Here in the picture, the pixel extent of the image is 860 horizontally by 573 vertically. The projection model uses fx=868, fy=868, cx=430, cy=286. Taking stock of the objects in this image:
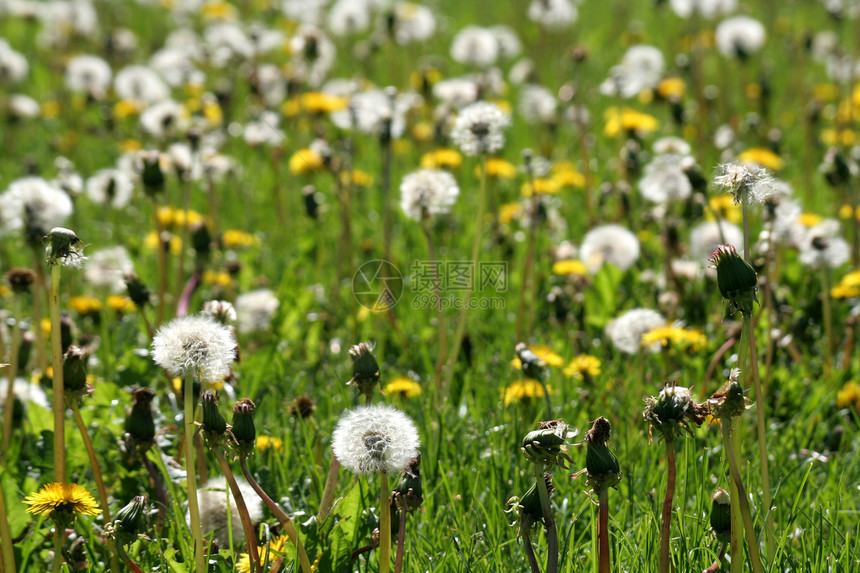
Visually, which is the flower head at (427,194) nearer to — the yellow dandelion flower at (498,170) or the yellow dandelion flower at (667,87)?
the yellow dandelion flower at (498,170)

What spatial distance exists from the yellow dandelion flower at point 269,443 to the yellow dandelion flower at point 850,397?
54.6 inches

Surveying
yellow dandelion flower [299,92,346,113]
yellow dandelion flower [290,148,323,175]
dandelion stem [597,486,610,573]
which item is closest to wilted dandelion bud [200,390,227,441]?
dandelion stem [597,486,610,573]

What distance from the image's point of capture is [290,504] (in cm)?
166

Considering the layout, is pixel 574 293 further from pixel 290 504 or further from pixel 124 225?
pixel 124 225

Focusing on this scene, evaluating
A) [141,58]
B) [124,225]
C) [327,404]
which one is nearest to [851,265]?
[327,404]

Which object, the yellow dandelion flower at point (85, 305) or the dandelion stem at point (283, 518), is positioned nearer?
the dandelion stem at point (283, 518)

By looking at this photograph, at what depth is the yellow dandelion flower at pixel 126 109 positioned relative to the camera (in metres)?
4.71

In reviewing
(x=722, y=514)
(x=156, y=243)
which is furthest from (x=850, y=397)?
(x=156, y=243)

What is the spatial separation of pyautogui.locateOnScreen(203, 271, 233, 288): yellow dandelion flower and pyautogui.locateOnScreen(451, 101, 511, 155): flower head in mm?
936

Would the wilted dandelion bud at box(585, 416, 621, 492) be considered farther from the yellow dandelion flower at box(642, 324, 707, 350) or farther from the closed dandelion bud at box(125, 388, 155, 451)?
the yellow dandelion flower at box(642, 324, 707, 350)

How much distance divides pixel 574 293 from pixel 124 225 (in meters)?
1.98

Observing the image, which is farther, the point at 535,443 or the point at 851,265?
the point at 851,265

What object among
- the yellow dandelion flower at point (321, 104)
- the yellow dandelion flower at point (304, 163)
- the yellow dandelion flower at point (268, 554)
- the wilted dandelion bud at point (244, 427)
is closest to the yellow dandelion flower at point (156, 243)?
the yellow dandelion flower at point (304, 163)

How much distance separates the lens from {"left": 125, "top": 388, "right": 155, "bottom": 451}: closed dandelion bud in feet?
5.30
